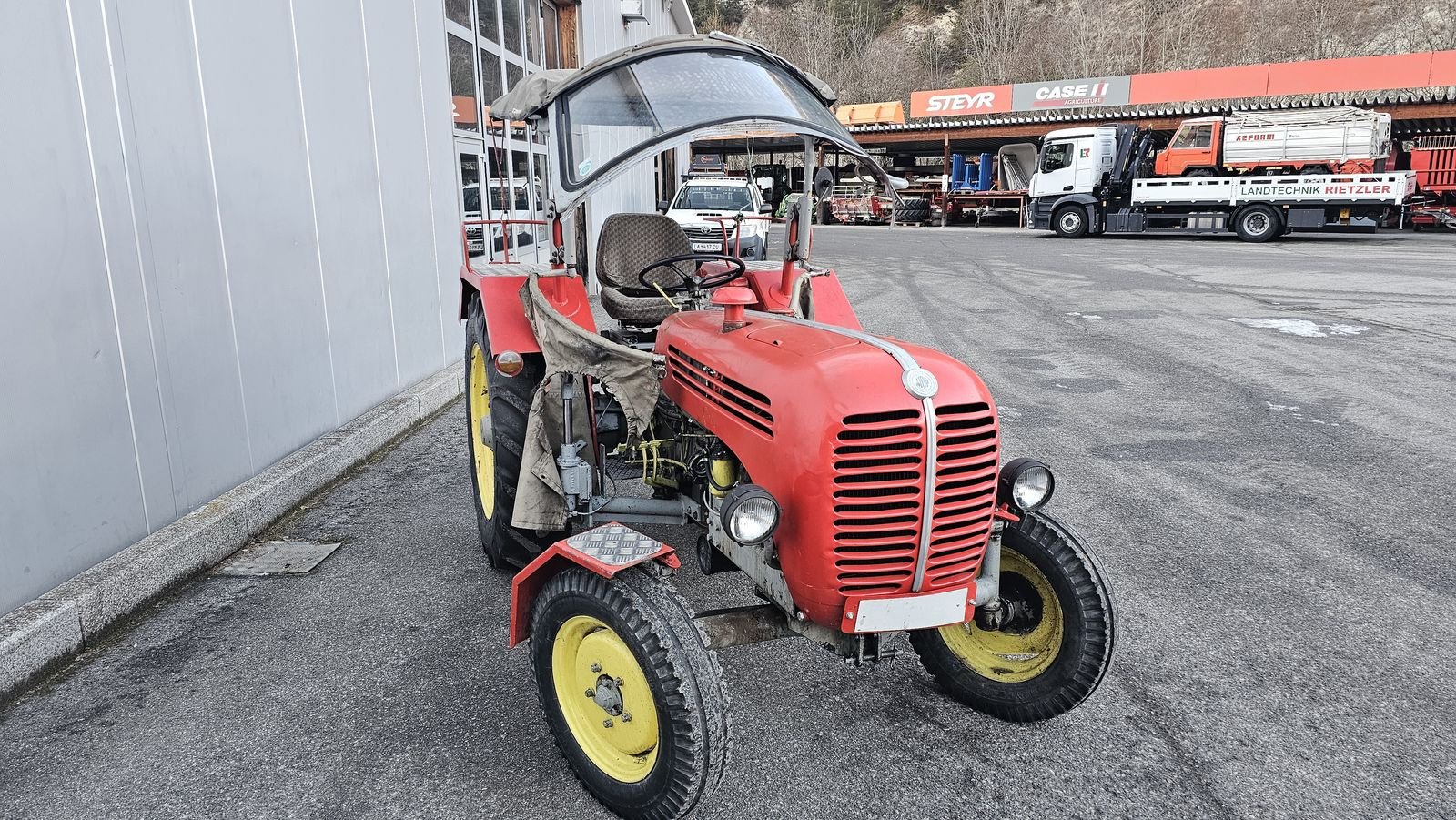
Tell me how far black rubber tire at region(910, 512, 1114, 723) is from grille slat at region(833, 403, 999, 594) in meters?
0.40

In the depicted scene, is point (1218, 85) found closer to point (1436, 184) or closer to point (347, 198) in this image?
point (1436, 184)

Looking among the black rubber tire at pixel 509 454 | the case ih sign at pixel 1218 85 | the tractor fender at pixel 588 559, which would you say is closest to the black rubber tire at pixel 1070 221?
the case ih sign at pixel 1218 85

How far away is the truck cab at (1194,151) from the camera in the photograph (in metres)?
21.5

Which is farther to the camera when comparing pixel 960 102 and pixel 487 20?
pixel 960 102

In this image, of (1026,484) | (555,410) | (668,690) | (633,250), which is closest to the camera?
(668,690)

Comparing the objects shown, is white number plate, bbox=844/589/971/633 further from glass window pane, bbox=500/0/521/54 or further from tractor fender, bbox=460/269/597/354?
glass window pane, bbox=500/0/521/54

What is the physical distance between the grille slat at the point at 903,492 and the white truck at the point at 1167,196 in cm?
2099

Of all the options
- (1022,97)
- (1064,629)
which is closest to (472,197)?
(1064,629)

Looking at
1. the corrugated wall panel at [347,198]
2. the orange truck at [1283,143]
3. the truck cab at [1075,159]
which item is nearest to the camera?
the corrugated wall panel at [347,198]

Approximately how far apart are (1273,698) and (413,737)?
8.46 ft

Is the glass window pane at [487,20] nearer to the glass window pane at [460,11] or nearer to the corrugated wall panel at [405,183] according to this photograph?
the glass window pane at [460,11]

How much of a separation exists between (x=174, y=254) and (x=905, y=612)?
327 cm

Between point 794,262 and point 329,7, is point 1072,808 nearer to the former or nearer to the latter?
point 794,262

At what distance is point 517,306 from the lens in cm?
350
